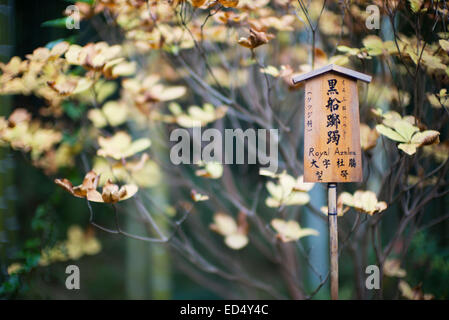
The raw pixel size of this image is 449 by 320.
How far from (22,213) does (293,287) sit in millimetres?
3117

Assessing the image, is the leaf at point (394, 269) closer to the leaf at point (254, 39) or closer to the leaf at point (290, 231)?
the leaf at point (290, 231)

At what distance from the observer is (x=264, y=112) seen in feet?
6.20

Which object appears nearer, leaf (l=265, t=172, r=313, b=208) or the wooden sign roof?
the wooden sign roof

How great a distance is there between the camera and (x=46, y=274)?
2.26 m

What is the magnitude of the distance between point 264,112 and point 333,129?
0.72 metres

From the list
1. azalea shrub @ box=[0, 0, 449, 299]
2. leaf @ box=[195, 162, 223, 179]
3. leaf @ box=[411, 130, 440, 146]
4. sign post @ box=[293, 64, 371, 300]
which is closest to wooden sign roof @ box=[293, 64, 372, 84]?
sign post @ box=[293, 64, 371, 300]

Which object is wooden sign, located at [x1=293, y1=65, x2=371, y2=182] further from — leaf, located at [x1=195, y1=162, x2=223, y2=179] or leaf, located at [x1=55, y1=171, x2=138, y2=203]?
leaf, located at [x1=55, y1=171, x2=138, y2=203]

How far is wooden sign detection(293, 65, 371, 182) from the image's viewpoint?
1.20 m

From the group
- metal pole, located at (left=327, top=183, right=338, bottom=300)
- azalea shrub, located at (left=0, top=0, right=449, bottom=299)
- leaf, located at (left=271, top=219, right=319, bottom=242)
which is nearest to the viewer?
metal pole, located at (left=327, top=183, right=338, bottom=300)

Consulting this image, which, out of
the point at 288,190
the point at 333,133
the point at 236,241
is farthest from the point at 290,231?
the point at 333,133

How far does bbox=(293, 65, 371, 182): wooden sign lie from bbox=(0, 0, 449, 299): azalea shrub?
0.40 ft

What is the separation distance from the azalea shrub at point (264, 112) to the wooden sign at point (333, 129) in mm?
122

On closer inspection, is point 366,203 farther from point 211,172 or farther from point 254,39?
point 254,39
